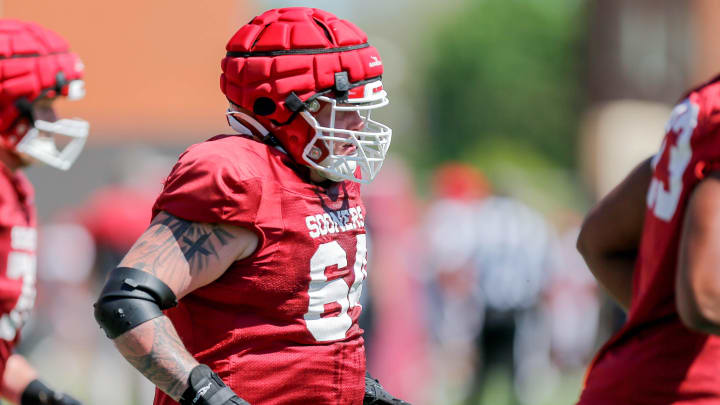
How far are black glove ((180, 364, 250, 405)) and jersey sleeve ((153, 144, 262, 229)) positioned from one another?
0.39 metres

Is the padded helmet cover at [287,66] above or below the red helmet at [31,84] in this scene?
above

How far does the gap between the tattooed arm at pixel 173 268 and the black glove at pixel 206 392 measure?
2 centimetres

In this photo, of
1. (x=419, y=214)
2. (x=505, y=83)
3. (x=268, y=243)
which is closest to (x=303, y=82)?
(x=268, y=243)

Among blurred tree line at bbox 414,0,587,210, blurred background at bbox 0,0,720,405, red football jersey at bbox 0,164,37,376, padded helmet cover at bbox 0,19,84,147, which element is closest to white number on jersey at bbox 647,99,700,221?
red football jersey at bbox 0,164,37,376

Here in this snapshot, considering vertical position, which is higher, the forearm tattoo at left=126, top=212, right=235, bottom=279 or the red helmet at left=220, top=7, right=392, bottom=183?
the red helmet at left=220, top=7, right=392, bottom=183

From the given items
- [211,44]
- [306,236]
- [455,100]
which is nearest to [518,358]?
[306,236]

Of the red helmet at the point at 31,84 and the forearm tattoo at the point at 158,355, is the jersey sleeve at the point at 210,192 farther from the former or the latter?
the red helmet at the point at 31,84

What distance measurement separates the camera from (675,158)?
2.81m

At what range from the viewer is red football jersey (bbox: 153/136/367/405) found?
2990mm

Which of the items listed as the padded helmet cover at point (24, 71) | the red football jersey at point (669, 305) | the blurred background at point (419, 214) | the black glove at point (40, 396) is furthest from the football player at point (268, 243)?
the blurred background at point (419, 214)

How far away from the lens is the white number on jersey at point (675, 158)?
9.07 feet

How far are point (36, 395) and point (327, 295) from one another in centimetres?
149

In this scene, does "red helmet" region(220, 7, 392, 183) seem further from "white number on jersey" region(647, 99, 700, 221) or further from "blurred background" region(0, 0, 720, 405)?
"blurred background" region(0, 0, 720, 405)

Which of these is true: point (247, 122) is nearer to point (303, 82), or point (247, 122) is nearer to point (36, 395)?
point (303, 82)
